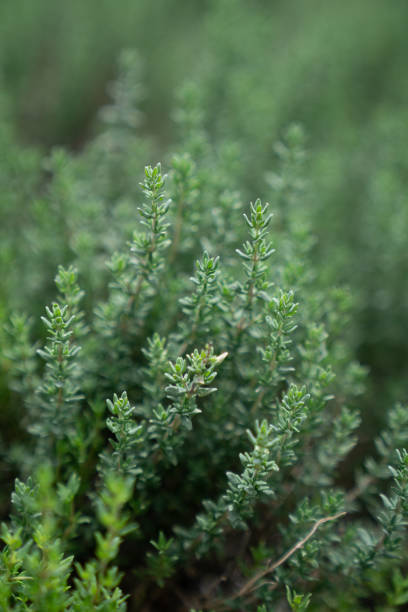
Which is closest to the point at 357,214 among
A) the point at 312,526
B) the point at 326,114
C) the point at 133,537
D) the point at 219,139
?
the point at 326,114

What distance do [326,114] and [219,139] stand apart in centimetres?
60

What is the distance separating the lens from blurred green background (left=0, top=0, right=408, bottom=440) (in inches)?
68.5

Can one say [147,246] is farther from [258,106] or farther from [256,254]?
[258,106]

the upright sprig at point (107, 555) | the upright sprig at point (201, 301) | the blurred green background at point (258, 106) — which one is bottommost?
the upright sprig at point (107, 555)

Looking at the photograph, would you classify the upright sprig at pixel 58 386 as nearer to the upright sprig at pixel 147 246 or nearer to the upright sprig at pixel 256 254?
the upright sprig at pixel 147 246

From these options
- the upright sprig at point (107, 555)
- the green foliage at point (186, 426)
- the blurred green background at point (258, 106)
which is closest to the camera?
the upright sprig at point (107, 555)

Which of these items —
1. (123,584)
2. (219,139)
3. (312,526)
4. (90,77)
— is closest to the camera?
(312,526)

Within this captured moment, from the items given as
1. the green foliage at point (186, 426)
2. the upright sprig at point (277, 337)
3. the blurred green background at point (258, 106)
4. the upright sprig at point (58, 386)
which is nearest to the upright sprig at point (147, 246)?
the green foliage at point (186, 426)

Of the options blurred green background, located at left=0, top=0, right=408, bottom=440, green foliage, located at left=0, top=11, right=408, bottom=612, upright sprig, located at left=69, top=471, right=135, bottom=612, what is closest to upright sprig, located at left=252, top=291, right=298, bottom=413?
green foliage, located at left=0, top=11, right=408, bottom=612

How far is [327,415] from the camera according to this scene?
1339 mm

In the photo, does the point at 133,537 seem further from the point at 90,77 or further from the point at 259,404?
the point at 90,77

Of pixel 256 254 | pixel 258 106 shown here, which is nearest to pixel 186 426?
pixel 256 254

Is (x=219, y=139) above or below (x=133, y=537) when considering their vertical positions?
above

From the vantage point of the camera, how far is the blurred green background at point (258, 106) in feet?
5.71
